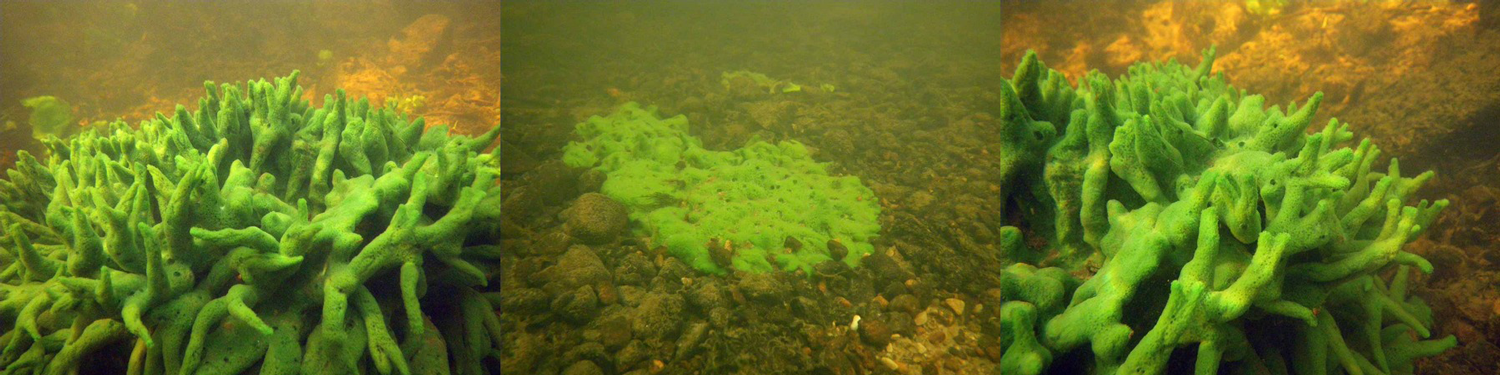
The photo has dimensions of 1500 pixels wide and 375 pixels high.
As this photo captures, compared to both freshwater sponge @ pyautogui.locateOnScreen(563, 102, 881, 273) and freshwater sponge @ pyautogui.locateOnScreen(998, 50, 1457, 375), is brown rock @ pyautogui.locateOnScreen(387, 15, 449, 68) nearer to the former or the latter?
freshwater sponge @ pyautogui.locateOnScreen(563, 102, 881, 273)

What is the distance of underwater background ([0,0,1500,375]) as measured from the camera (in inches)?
37.3

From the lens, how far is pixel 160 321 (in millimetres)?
951

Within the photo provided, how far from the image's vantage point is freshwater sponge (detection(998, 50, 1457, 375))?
954 millimetres

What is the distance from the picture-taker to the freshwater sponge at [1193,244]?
3.13 ft

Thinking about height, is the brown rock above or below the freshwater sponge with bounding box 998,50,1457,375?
above

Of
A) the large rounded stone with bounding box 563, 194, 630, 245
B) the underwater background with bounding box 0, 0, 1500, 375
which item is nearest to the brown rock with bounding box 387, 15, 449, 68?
the underwater background with bounding box 0, 0, 1500, 375

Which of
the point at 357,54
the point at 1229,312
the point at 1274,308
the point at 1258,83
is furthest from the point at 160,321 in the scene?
the point at 1258,83

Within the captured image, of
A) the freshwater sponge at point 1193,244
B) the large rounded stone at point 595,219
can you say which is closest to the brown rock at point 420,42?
the large rounded stone at point 595,219

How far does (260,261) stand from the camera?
0.96m

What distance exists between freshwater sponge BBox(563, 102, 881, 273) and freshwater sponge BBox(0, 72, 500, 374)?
303 millimetres

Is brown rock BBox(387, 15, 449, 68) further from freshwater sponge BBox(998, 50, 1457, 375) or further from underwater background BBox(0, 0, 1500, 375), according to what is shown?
freshwater sponge BBox(998, 50, 1457, 375)

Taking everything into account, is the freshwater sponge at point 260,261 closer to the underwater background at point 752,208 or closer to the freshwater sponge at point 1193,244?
the underwater background at point 752,208

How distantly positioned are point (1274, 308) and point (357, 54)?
2.35 m

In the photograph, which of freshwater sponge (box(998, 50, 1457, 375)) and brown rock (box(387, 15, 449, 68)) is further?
brown rock (box(387, 15, 449, 68))
